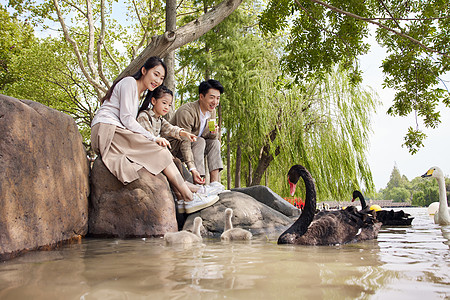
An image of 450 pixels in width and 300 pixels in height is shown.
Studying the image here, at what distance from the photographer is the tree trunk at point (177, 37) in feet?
25.1

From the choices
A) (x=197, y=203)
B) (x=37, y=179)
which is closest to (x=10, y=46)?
(x=197, y=203)

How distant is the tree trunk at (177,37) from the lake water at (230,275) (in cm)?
523

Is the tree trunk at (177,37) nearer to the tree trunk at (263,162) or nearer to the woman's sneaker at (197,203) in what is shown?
the woman's sneaker at (197,203)

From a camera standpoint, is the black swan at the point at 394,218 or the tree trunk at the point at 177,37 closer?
the tree trunk at the point at 177,37

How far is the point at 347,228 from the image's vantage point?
4.48 m

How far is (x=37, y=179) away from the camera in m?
3.88

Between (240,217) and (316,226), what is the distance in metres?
1.98

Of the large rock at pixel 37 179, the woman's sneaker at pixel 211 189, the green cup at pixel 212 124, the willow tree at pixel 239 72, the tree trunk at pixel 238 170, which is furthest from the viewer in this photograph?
the tree trunk at pixel 238 170

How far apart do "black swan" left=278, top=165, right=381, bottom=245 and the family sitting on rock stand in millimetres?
2160

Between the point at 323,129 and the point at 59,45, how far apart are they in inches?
558

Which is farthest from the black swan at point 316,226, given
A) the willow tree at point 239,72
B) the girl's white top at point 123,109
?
the willow tree at point 239,72

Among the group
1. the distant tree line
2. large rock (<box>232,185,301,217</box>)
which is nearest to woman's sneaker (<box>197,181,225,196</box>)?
large rock (<box>232,185,301,217</box>)

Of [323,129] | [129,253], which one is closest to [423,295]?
[129,253]

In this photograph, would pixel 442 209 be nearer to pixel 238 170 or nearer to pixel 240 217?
pixel 240 217
